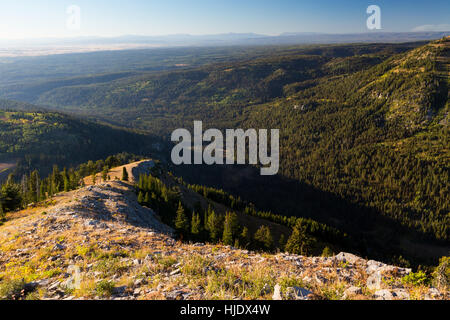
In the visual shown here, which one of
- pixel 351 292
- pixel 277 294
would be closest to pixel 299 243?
pixel 351 292

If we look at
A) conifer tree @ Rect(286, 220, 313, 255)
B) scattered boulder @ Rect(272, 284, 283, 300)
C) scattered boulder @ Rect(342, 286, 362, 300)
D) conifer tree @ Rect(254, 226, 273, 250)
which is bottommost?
conifer tree @ Rect(254, 226, 273, 250)

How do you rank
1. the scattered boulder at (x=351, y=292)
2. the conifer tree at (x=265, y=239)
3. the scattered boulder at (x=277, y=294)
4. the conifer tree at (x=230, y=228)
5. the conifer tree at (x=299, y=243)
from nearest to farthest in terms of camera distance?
the scattered boulder at (x=277, y=294), the scattered boulder at (x=351, y=292), the conifer tree at (x=299, y=243), the conifer tree at (x=230, y=228), the conifer tree at (x=265, y=239)

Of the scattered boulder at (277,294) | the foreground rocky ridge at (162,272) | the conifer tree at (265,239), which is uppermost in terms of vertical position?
the scattered boulder at (277,294)

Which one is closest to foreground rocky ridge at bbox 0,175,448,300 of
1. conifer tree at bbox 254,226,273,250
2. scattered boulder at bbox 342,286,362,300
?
Result: scattered boulder at bbox 342,286,362,300

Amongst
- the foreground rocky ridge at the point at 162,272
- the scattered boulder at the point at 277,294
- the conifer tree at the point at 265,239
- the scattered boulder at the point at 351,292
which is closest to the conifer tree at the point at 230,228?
the conifer tree at the point at 265,239

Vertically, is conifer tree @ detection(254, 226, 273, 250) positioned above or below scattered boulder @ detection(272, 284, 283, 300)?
below

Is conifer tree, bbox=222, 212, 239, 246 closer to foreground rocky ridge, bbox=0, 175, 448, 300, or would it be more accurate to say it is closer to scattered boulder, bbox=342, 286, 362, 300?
foreground rocky ridge, bbox=0, 175, 448, 300

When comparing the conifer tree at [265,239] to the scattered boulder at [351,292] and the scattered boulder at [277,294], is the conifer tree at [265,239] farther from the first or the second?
the scattered boulder at [277,294]

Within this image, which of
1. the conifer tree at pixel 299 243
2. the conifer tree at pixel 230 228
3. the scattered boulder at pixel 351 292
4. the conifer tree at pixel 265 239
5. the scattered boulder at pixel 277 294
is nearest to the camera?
the scattered boulder at pixel 277 294

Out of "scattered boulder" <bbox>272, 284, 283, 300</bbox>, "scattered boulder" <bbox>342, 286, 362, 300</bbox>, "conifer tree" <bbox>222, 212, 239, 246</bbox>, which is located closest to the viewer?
"scattered boulder" <bbox>272, 284, 283, 300</bbox>
